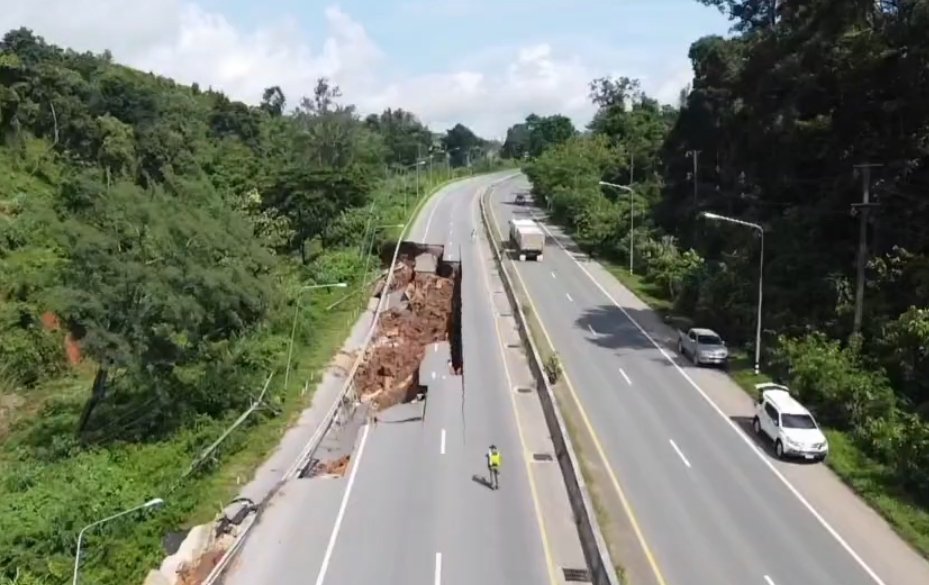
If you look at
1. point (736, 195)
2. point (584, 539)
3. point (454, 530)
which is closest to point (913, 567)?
point (584, 539)

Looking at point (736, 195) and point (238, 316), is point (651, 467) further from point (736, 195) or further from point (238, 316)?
point (736, 195)

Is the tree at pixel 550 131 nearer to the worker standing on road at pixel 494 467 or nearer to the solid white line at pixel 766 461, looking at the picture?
the solid white line at pixel 766 461

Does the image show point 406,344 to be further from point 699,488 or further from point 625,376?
point 699,488

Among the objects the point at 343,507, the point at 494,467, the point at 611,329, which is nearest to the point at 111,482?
the point at 343,507

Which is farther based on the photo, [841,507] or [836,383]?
[836,383]

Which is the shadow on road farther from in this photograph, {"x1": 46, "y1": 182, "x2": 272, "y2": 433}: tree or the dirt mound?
the dirt mound

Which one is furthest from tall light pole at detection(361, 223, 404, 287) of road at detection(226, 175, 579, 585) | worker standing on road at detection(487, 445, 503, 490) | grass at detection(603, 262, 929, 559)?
worker standing on road at detection(487, 445, 503, 490)
